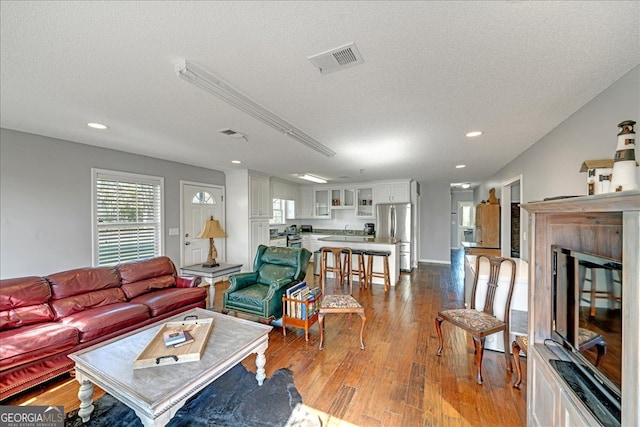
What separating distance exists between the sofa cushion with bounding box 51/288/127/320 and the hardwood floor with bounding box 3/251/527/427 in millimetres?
664

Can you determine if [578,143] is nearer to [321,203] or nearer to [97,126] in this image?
[97,126]

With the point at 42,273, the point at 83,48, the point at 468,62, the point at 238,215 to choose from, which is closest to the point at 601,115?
the point at 468,62

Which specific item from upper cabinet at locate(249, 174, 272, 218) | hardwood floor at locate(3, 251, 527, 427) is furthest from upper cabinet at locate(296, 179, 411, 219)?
hardwood floor at locate(3, 251, 527, 427)

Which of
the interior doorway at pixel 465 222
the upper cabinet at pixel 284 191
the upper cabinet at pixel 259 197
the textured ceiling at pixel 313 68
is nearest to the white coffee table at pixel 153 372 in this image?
the textured ceiling at pixel 313 68

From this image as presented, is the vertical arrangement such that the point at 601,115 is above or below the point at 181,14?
below

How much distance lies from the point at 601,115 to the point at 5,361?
484cm

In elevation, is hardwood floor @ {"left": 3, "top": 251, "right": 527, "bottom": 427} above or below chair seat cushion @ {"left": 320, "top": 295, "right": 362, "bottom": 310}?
below

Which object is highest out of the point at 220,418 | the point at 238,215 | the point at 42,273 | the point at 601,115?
the point at 601,115

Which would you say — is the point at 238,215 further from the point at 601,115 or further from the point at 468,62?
the point at 601,115

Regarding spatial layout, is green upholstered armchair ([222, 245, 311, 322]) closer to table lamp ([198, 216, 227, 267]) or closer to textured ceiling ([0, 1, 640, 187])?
table lamp ([198, 216, 227, 267])

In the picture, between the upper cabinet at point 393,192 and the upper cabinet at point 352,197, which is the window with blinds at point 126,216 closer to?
the upper cabinet at point 352,197

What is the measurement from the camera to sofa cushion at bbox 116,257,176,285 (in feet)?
10.5

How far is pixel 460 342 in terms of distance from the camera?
9.34ft

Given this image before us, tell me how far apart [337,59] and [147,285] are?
11.4 ft
